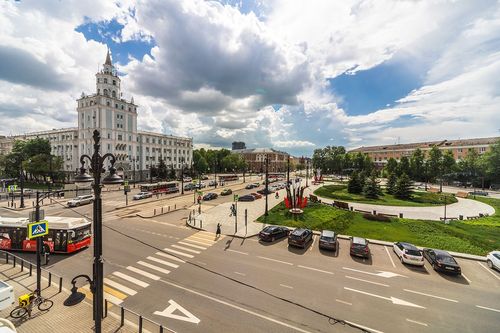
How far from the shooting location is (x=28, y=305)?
9820mm

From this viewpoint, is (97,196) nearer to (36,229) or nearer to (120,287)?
(36,229)

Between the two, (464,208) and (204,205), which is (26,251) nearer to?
(204,205)

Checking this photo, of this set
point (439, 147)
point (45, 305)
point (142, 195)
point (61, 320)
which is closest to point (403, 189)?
point (142, 195)

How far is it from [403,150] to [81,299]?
144897 millimetres

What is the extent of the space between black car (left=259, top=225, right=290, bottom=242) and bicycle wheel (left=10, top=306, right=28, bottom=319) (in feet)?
50.9

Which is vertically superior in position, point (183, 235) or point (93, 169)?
point (93, 169)

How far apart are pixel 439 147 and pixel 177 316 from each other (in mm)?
137170

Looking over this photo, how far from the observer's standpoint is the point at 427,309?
1120 cm

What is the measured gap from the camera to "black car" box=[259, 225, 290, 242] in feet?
68.1

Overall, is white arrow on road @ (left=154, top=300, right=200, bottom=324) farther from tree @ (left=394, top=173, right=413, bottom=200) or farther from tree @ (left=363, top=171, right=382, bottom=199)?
tree @ (left=394, top=173, right=413, bottom=200)

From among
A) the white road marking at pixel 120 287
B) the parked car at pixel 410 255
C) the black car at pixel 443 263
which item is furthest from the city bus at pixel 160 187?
the black car at pixel 443 263

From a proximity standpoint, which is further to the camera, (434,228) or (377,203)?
(377,203)

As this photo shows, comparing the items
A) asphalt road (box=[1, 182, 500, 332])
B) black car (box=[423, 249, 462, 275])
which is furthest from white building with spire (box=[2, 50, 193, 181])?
black car (box=[423, 249, 462, 275])

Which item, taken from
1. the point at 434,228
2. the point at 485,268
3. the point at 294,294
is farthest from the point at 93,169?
the point at 434,228
